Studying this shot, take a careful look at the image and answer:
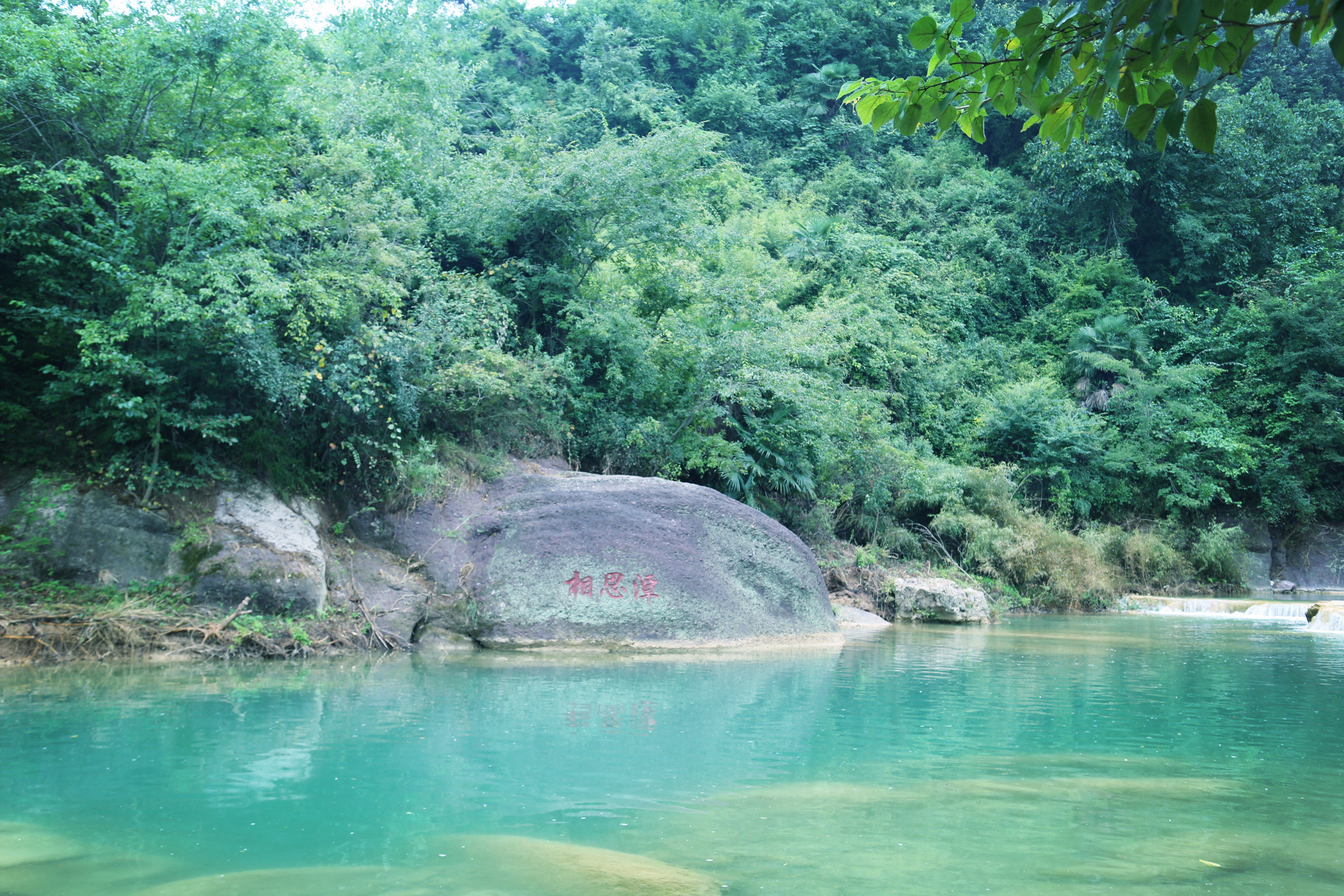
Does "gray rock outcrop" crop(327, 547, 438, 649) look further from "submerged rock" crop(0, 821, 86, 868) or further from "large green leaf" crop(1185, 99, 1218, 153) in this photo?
"large green leaf" crop(1185, 99, 1218, 153)

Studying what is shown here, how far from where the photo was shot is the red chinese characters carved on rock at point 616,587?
11664 millimetres

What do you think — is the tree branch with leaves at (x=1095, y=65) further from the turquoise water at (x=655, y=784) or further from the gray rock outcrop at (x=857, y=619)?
the gray rock outcrop at (x=857, y=619)

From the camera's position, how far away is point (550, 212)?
15.2m

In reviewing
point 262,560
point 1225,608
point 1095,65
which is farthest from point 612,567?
point 1225,608

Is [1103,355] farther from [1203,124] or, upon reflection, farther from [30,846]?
[30,846]

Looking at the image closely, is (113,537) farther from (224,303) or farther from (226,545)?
(224,303)

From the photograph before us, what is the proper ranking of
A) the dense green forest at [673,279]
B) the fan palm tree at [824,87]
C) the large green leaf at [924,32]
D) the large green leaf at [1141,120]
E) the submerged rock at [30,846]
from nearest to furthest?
the large green leaf at [1141,120], the large green leaf at [924,32], the submerged rock at [30,846], the dense green forest at [673,279], the fan palm tree at [824,87]

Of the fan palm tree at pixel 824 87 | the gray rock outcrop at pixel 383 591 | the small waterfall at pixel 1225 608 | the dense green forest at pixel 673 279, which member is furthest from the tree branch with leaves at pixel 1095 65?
the fan palm tree at pixel 824 87

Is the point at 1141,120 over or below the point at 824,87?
below

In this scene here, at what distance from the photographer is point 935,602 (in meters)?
17.3

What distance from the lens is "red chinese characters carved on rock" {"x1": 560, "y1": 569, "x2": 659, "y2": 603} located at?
38.3 ft

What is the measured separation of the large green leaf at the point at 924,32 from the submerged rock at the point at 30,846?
15.6ft

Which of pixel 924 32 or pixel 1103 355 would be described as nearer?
pixel 924 32

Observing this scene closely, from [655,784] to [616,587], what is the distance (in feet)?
21.0
